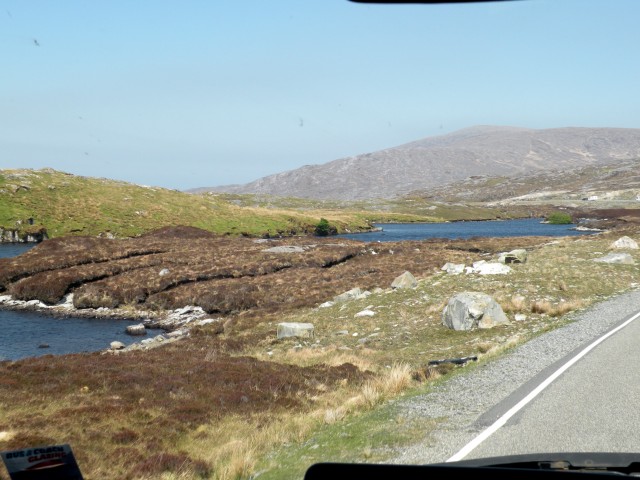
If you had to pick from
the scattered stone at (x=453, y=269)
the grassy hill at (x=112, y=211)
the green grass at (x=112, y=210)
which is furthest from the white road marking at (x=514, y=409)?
the green grass at (x=112, y=210)

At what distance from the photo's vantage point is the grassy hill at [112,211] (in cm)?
8888

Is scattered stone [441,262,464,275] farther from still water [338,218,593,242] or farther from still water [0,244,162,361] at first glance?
still water [338,218,593,242]

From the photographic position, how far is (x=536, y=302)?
24.7 metres

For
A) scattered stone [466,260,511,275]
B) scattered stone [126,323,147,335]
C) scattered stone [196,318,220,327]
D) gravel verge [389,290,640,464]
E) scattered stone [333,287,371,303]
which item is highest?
gravel verge [389,290,640,464]

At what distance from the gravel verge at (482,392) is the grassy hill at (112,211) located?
7774 cm

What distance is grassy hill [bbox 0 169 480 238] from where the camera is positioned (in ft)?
292

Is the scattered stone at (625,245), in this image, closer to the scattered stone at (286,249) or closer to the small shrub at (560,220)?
the scattered stone at (286,249)

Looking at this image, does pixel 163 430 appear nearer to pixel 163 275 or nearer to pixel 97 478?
pixel 97 478

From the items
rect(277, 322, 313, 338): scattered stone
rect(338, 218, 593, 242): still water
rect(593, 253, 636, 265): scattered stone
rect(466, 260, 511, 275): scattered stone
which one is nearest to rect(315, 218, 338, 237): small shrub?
rect(338, 218, 593, 242): still water

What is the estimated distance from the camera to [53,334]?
32094mm

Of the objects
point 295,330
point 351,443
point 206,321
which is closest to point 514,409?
point 351,443

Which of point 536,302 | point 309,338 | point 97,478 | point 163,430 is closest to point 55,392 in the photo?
point 163,430

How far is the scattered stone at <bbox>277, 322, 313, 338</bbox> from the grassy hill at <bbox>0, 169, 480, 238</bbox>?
6641 centimetres

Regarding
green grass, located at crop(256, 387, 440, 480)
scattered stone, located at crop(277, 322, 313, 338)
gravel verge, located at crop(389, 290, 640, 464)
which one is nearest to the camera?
green grass, located at crop(256, 387, 440, 480)
